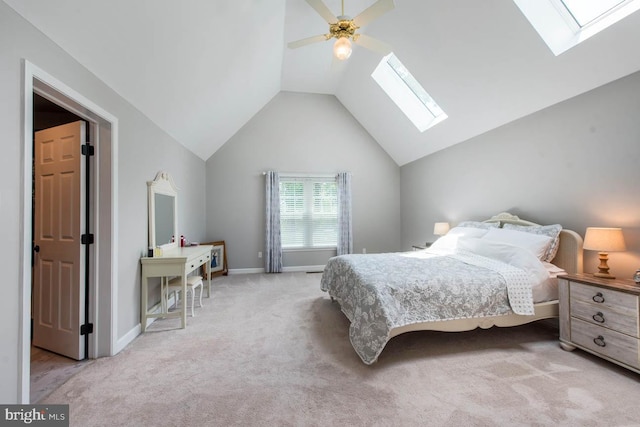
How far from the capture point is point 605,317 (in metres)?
2.03

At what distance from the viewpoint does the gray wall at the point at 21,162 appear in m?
1.35

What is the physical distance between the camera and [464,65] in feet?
10.2

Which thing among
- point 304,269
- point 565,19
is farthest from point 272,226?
point 565,19

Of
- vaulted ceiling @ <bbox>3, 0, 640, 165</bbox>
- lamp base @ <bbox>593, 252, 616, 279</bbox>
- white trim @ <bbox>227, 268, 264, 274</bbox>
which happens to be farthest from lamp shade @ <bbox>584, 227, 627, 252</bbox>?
white trim @ <bbox>227, 268, 264, 274</bbox>

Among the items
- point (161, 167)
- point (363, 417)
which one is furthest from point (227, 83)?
point (363, 417)

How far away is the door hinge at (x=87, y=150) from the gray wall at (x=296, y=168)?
3059mm

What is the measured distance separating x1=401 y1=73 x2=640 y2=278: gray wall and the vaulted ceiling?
20 centimetres

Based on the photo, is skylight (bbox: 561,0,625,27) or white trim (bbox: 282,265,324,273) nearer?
skylight (bbox: 561,0,625,27)

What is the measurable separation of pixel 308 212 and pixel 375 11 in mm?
3843

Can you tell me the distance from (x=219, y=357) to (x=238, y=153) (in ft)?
13.3

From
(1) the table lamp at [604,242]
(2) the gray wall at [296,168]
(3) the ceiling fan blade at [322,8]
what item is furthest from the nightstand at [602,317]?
(2) the gray wall at [296,168]

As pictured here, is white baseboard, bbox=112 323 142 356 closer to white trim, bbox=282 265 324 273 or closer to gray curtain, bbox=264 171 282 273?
gray curtain, bbox=264 171 282 273

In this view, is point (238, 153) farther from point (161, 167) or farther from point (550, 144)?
point (550, 144)

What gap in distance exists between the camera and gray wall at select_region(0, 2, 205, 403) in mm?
1354
